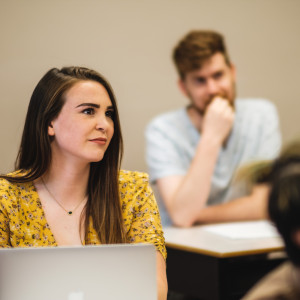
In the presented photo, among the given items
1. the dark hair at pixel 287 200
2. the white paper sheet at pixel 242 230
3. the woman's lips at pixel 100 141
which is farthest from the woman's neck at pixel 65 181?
the dark hair at pixel 287 200

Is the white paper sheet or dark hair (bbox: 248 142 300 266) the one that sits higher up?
dark hair (bbox: 248 142 300 266)

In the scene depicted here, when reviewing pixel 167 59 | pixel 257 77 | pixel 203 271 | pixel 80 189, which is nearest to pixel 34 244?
pixel 80 189

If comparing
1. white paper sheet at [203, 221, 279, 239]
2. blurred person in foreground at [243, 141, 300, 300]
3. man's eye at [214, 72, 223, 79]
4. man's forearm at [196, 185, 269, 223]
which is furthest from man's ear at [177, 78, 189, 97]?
blurred person in foreground at [243, 141, 300, 300]

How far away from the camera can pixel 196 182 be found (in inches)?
104

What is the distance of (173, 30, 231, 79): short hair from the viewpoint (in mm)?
2924

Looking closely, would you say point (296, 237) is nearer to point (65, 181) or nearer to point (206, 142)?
point (65, 181)

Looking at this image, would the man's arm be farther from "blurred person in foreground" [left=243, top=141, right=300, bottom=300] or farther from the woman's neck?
"blurred person in foreground" [left=243, top=141, right=300, bottom=300]

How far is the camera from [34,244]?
1.56m

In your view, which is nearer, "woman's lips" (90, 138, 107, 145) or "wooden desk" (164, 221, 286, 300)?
"woman's lips" (90, 138, 107, 145)

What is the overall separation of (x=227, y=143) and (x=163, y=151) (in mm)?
441

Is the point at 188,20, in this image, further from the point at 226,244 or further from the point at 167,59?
the point at 226,244

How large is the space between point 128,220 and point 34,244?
319 millimetres

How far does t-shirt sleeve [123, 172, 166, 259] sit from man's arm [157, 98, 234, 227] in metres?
0.86

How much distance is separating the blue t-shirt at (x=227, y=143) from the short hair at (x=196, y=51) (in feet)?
0.94
